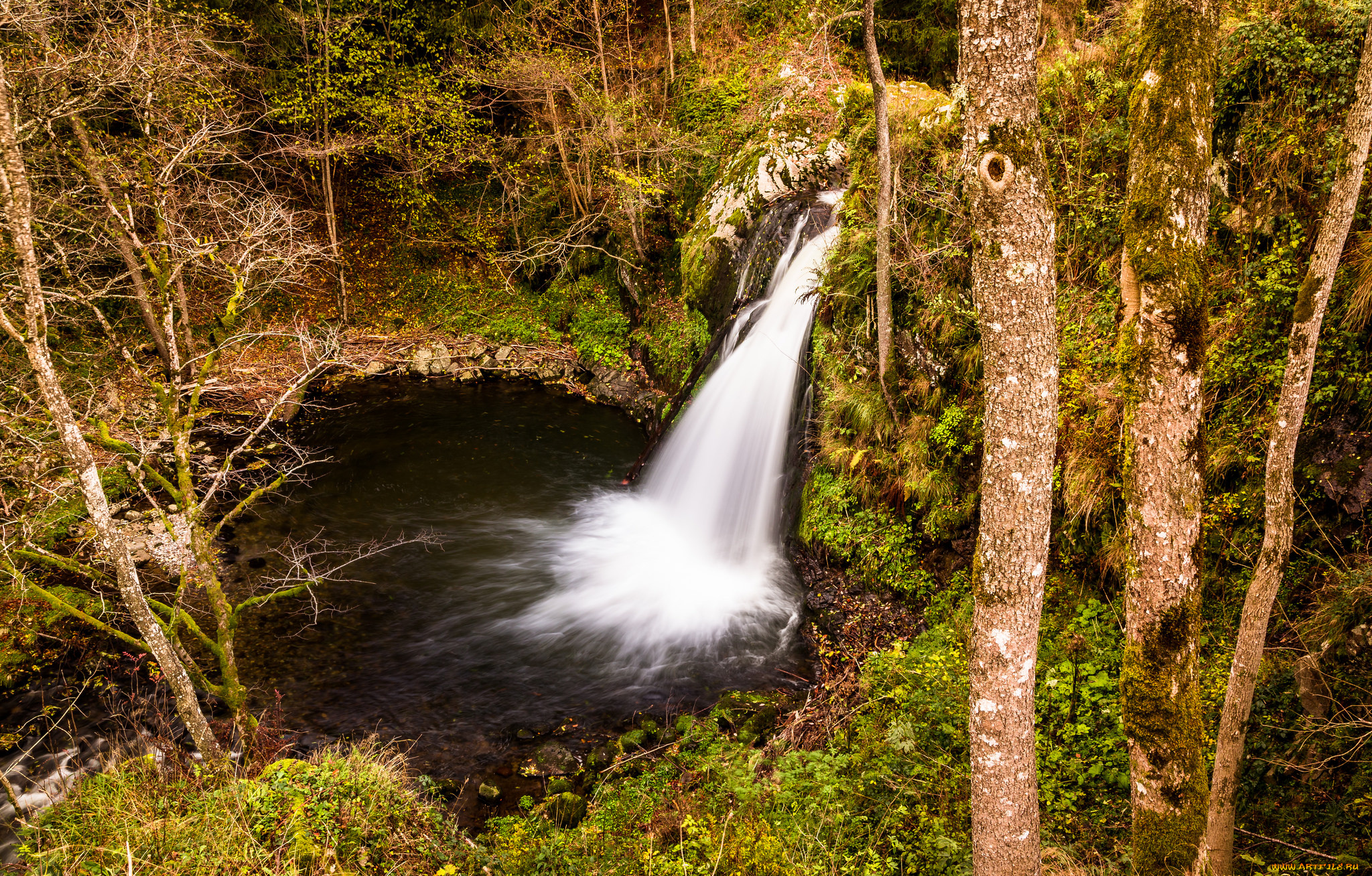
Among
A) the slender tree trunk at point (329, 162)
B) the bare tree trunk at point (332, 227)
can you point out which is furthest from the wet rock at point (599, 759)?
the bare tree trunk at point (332, 227)

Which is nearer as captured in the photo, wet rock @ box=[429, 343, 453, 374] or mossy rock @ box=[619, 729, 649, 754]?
mossy rock @ box=[619, 729, 649, 754]

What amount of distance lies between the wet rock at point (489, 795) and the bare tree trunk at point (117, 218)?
15.9 ft

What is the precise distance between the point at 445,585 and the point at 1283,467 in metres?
8.88

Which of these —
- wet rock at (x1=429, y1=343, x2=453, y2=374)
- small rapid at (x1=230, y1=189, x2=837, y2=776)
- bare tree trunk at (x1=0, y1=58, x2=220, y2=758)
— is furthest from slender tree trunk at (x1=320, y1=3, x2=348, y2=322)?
bare tree trunk at (x1=0, y1=58, x2=220, y2=758)

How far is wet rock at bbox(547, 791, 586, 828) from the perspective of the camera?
540 centimetres

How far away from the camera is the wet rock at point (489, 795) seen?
5809 millimetres

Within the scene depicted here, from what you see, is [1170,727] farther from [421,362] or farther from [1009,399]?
[421,362]

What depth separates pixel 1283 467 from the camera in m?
3.46

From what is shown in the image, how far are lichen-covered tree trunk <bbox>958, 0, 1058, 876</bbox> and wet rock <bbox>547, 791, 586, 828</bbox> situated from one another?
11.2 feet

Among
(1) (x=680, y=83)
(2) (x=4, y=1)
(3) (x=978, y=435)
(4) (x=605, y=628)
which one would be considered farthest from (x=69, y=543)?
(1) (x=680, y=83)

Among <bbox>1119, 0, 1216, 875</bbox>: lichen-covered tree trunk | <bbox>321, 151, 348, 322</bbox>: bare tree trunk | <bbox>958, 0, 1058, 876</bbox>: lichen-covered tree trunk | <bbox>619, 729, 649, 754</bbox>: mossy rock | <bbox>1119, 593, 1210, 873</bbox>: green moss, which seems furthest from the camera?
<bbox>321, 151, 348, 322</bbox>: bare tree trunk

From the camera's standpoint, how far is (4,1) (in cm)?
489

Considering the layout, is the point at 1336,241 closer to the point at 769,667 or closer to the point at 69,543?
the point at 769,667

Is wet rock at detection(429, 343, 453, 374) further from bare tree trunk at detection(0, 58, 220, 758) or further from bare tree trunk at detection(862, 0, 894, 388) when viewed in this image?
bare tree trunk at detection(862, 0, 894, 388)
